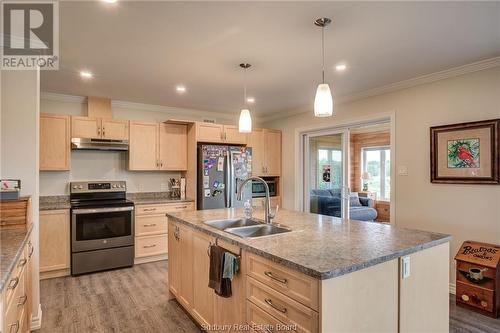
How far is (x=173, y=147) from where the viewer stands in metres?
4.78

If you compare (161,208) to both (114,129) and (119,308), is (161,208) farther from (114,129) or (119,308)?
(119,308)

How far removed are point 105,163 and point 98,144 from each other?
1.71 feet

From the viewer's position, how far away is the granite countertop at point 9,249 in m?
1.35

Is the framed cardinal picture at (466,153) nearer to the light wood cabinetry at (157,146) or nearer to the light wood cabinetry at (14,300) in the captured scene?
the light wood cabinetry at (157,146)

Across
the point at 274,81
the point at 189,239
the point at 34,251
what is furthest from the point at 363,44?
the point at 34,251

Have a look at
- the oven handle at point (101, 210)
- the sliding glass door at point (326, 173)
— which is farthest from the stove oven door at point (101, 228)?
the sliding glass door at point (326, 173)

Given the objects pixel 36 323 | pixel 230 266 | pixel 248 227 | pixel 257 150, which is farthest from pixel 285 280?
pixel 257 150

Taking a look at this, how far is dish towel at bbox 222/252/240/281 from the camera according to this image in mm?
1905

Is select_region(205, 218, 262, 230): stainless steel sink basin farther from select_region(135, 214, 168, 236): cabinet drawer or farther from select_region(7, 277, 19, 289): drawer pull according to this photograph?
select_region(135, 214, 168, 236): cabinet drawer

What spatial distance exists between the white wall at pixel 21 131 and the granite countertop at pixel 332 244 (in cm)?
133

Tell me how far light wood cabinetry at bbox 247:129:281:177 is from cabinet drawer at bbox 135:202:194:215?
54.1 inches

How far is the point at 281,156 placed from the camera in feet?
18.8

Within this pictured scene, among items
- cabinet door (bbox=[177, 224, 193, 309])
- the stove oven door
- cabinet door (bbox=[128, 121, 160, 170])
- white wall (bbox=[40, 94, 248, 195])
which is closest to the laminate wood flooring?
cabinet door (bbox=[177, 224, 193, 309])

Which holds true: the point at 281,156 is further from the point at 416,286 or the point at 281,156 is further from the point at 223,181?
the point at 416,286
